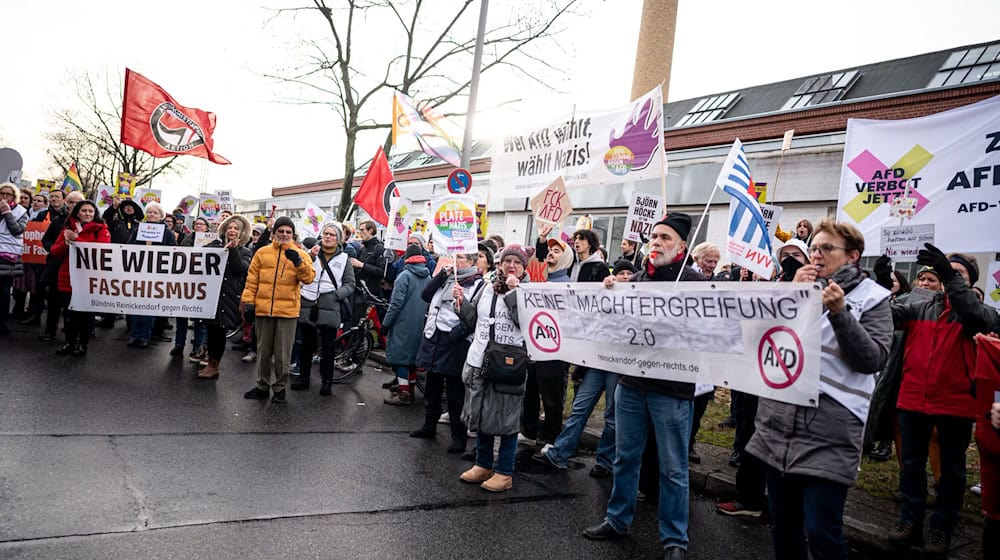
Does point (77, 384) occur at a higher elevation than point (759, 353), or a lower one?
lower

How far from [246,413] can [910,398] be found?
19.5ft

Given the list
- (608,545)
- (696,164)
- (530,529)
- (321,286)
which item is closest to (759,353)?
(608,545)

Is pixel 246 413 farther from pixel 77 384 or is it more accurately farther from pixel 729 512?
pixel 729 512

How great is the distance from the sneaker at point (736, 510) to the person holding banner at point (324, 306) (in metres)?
4.81

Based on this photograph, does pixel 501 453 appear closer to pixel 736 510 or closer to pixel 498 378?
pixel 498 378

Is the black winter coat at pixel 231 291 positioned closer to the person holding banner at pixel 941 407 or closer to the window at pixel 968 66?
the person holding banner at pixel 941 407

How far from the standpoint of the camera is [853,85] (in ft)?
70.4

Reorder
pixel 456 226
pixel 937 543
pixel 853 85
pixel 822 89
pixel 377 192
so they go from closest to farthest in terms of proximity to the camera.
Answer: pixel 937 543, pixel 456 226, pixel 377 192, pixel 853 85, pixel 822 89

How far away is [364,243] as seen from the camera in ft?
34.2

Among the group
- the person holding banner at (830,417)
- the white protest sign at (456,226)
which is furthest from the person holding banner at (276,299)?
the person holding banner at (830,417)

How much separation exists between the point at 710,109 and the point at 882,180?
21.8m

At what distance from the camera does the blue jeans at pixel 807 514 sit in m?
2.97

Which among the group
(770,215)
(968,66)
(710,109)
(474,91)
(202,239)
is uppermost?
(710,109)

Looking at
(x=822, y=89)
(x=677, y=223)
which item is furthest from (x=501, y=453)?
(x=822, y=89)
